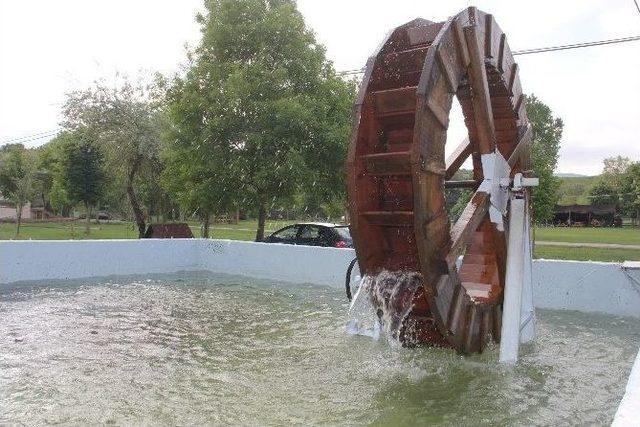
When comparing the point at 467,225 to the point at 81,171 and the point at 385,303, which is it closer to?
the point at 385,303

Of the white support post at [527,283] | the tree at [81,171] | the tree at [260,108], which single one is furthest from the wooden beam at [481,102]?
the tree at [81,171]

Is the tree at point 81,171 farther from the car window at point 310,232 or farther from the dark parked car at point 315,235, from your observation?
the car window at point 310,232

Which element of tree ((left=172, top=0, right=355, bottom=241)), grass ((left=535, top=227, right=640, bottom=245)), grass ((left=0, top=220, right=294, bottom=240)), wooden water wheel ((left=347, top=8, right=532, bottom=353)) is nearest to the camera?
wooden water wheel ((left=347, top=8, right=532, bottom=353))

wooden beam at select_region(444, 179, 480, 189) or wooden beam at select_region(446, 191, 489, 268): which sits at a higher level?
wooden beam at select_region(444, 179, 480, 189)

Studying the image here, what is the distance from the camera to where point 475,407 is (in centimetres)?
477

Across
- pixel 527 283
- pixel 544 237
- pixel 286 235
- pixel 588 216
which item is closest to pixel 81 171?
pixel 286 235

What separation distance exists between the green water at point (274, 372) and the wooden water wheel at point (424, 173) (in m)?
0.65

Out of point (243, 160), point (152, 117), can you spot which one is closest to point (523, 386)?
point (243, 160)

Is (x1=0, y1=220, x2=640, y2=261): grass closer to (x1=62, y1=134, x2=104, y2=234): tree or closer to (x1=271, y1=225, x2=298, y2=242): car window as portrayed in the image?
(x1=62, y1=134, x2=104, y2=234): tree

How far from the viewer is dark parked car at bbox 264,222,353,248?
1326 centimetres

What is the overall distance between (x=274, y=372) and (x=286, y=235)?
879cm

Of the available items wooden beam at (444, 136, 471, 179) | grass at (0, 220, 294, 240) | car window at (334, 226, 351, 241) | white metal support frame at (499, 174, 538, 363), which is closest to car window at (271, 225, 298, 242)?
car window at (334, 226, 351, 241)

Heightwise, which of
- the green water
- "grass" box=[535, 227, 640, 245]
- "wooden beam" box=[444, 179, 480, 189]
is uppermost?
"wooden beam" box=[444, 179, 480, 189]

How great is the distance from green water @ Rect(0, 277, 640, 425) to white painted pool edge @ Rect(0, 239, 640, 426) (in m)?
0.56
